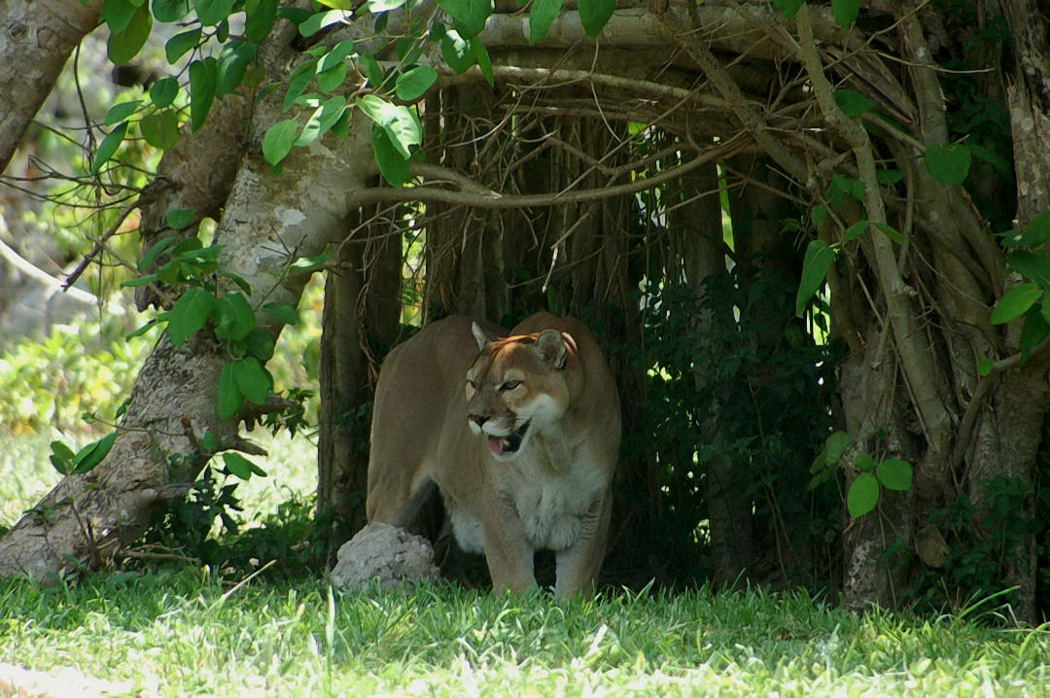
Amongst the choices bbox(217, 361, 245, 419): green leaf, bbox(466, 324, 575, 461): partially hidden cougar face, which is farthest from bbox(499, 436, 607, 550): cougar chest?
bbox(217, 361, 245, 419): green leaf

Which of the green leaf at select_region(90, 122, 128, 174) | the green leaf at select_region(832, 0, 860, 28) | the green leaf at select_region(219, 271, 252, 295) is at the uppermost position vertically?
the green leaf at select_region(832, 0, 860, 28)

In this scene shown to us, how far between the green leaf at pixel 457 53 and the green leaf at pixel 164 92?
1344 mm

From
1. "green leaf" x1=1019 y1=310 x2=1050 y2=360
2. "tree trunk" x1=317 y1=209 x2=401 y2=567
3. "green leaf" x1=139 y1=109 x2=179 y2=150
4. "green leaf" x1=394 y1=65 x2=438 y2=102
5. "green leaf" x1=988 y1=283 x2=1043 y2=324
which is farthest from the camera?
"tree trunk" x1=317 y1=209 x2=401 y2=567

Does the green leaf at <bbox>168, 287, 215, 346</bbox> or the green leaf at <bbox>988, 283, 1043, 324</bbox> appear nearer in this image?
the green leaf at <bbox>988, 283, 1043, 324</bbox>

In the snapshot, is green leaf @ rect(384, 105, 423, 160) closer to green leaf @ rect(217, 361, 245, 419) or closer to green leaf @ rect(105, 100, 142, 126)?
green leaf @ rect(105, 100, 142, 126)

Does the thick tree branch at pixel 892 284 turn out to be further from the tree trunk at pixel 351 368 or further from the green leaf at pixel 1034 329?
the tree trunk at pixel 351 368

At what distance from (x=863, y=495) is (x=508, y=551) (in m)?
1.96

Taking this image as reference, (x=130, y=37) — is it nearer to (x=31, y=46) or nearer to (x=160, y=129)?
(x=160, y=129)

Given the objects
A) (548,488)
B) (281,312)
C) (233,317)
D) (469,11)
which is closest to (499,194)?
(281,312)

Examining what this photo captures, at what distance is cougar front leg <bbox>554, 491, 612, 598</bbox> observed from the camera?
645cm

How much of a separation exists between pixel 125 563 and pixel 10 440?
6793 mm

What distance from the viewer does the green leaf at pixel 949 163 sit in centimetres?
498

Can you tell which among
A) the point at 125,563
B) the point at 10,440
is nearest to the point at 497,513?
the point at 125,563

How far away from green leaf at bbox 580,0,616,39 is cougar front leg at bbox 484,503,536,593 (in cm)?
303
